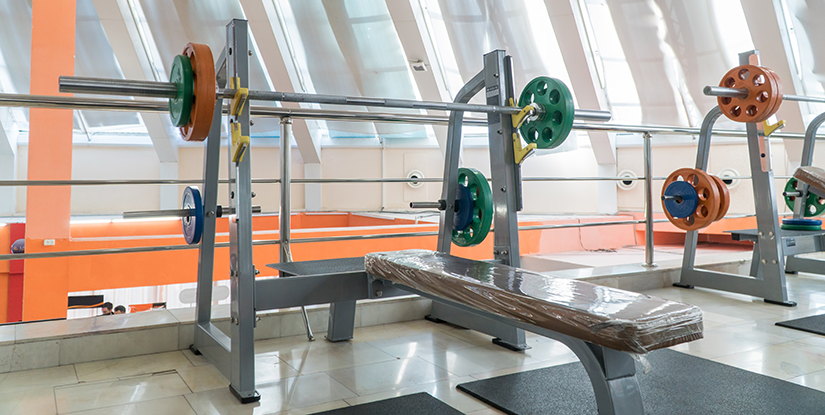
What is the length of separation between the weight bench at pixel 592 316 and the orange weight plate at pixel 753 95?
183 cm

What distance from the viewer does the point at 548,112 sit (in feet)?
6.24

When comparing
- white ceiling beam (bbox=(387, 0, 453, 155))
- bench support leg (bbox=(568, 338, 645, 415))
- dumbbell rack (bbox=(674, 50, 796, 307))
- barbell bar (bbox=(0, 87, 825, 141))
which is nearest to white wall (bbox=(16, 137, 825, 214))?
white ceiling beam (bbox=(387, 0, 453, 155))

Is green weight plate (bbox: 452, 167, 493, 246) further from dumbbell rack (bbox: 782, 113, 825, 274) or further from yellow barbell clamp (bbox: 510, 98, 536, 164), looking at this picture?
dumbbell rack (bbox: 782, 113, 825, 274)

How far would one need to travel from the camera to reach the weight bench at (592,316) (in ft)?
3.28

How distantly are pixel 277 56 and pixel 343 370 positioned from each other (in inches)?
292

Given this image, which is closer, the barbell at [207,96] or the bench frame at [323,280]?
the bench frame at [323,280]

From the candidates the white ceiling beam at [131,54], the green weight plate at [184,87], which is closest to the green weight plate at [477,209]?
the green weight plate at [184,87]

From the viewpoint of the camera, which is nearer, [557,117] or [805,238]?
[557,117]

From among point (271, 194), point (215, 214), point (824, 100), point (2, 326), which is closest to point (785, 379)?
point (215, 214)

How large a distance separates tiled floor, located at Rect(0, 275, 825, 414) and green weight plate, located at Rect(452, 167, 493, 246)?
391 millimetres

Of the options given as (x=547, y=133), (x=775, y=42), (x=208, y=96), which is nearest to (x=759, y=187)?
(x=547, y=133)

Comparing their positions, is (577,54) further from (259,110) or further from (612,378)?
(612,378)

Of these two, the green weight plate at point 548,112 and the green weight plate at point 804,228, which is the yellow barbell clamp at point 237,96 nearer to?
the green weight plate at point 548,112

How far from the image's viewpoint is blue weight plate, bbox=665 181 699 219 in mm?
2742
